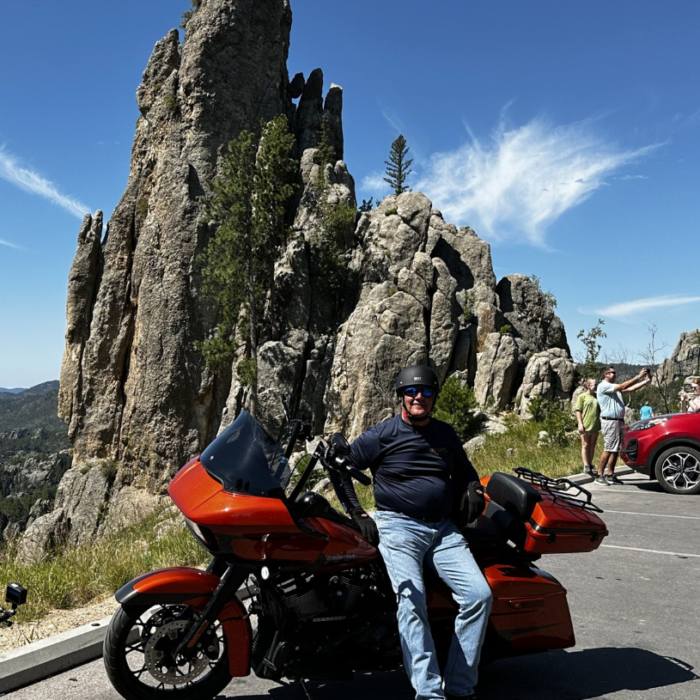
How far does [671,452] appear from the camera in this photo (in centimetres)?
1072

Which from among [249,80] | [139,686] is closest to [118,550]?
[139,686]

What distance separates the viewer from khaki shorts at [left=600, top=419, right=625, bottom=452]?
1132 cm

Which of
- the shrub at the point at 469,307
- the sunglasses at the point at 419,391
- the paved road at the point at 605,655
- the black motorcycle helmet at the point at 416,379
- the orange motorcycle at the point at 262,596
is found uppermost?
the shrub at the point at 469,307

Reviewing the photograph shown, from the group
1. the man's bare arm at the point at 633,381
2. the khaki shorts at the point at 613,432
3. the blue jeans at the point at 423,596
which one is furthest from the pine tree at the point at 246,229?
the blue jeans at the point at 423,596

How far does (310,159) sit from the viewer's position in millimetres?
36719

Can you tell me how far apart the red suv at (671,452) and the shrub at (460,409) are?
37.7ft

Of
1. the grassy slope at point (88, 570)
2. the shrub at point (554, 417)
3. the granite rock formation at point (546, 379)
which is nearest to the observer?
the grassy slope at point (88, 570)

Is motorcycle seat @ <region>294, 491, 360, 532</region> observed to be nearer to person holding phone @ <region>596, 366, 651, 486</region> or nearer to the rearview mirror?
the rearview mirror

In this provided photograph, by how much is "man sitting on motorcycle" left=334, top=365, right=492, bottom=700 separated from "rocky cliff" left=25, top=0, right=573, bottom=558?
891 inches

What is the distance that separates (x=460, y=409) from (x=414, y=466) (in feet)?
64.3

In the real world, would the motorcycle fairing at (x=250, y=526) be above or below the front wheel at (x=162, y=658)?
above

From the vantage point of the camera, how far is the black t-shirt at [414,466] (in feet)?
12.3

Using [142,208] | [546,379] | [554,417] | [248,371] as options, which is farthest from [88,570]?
[142,208]

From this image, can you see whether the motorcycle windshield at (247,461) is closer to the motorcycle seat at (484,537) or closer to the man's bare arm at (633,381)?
the motorcycle seat at (484,537)
